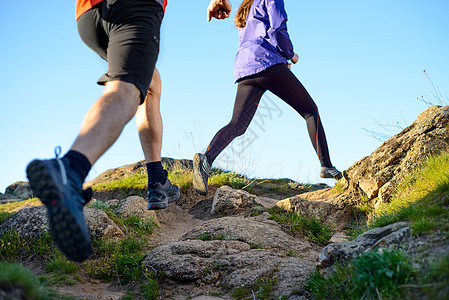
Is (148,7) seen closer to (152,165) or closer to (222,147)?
(152,165)

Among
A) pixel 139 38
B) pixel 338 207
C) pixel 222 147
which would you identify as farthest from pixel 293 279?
pixel 338 207

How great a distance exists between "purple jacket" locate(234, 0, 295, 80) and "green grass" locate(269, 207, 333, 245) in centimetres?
200

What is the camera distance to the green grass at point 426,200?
241 cm

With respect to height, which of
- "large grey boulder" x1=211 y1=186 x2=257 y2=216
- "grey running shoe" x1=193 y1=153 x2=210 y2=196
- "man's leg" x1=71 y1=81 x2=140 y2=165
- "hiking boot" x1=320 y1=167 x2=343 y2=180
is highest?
"man's leg" x1=71 y1=81 x2=140 y2=165

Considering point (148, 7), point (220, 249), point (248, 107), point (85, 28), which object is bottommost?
point (220, 249)

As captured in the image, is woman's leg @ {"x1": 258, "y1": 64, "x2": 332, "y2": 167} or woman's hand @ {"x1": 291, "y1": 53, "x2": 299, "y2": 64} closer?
woman's leg @ {"x1": 258, "y1": 64, "x2": 332, "y2": 167}

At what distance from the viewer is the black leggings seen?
520 cm

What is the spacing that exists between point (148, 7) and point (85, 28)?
59 centimetres

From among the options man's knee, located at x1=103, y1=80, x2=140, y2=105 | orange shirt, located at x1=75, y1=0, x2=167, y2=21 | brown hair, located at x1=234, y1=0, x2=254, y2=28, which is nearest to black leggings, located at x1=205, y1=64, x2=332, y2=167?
brown hair, located at x1=234, y1=0, x2=254, y2=28

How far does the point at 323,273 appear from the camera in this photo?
2736mm

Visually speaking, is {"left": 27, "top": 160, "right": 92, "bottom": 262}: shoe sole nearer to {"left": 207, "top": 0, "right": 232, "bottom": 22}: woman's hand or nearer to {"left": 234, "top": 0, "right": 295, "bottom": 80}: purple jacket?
{"left": 207, "top": 0, "right": 232, "bottom": 22}: woman's hand

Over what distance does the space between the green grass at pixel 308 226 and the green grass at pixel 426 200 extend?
1003 mm

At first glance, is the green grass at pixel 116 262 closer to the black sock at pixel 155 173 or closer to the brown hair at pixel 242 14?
the black sock at pixel 155 173

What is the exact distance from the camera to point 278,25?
523 centimetres
